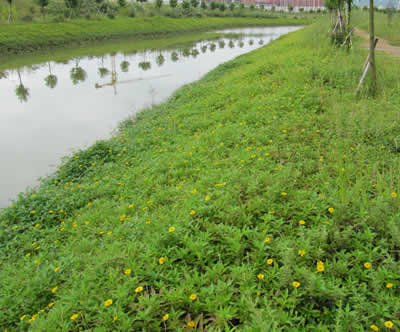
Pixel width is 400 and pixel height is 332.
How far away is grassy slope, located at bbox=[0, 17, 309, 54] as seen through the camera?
55.1 ft

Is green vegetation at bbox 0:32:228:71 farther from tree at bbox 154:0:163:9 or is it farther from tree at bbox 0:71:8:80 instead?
tree at bbox 154:0:163:9

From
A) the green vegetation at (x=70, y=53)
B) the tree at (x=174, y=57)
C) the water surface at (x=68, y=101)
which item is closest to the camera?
the water surface at (x=68, y=101)

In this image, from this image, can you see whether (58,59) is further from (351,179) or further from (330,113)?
(351,179)

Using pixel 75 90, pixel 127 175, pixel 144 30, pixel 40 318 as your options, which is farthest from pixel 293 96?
pixel 144 30

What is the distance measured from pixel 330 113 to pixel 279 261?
328 cm

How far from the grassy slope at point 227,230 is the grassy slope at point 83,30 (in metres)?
16.7

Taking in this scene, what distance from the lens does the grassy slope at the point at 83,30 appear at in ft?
55.1

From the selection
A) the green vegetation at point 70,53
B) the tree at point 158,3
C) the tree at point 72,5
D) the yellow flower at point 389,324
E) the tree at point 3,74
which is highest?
the tree at point 158,3

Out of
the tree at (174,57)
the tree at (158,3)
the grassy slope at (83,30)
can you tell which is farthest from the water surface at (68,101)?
the tree at (158,3)

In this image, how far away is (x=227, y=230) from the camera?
7.23ft

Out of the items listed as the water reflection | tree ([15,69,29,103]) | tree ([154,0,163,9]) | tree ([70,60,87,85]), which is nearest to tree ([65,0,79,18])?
tree ([154,0,163,9])

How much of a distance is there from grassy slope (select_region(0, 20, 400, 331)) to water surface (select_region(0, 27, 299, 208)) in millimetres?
1423

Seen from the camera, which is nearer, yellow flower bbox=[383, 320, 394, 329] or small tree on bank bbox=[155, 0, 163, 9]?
yellow flower bbox=[383, 320, 394, 329]

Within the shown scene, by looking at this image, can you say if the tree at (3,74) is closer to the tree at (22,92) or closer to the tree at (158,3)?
the tree at (22,92)
